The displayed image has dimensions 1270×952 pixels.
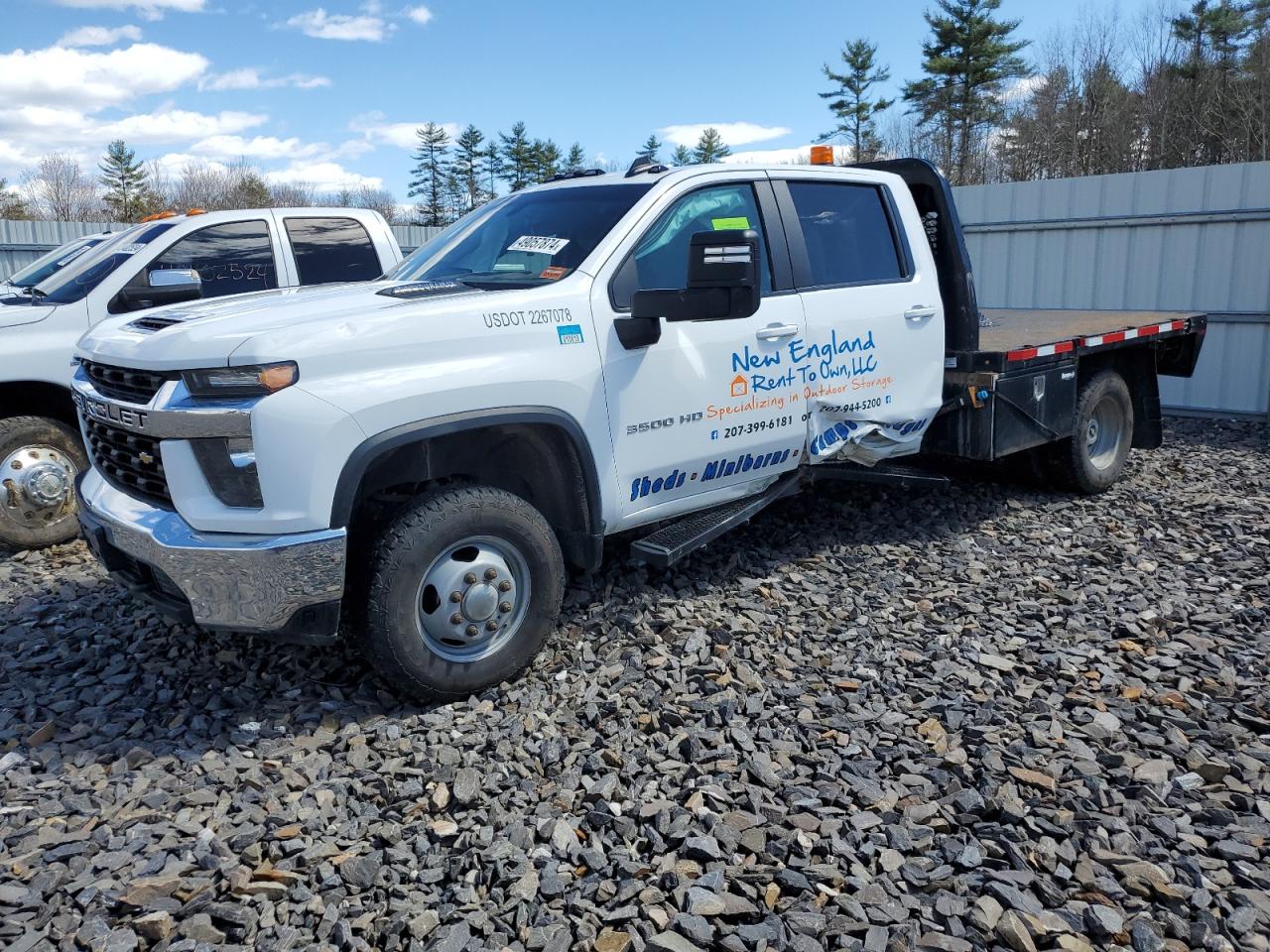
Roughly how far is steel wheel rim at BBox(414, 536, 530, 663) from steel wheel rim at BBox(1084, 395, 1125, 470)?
4.76 metres

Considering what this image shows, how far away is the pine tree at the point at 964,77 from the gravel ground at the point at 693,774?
4463cm

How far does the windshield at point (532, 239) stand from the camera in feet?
13.8

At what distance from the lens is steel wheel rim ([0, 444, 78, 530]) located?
573 cm

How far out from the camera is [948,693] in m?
3.89

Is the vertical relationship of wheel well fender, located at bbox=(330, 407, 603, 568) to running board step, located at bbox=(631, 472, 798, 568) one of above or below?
above

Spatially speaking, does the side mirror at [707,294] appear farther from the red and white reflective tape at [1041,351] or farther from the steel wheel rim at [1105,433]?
the steel wheel rim at [1105,433]

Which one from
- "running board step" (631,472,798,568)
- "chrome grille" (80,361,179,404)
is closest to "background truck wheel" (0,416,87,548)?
"chrome grille" (80,361,179,404)

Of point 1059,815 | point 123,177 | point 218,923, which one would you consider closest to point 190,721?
point 218,923

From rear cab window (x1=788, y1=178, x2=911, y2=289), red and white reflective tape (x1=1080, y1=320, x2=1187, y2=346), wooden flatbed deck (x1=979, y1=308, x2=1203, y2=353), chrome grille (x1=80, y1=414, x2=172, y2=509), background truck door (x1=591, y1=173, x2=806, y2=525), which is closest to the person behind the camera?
chrome grille (x1=80, y1=414, x2=172, y2=509)

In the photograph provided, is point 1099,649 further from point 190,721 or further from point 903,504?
point 190,721

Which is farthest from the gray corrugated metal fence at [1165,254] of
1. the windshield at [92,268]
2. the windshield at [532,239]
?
the windshield at [92,268]

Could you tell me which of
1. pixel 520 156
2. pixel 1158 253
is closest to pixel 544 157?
pixel 520 156

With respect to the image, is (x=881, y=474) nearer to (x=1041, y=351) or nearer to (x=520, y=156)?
(x=1041, y=351)

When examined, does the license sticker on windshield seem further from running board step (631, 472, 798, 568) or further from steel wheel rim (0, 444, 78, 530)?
steel wheel rim (0, 444, 78, 530)
